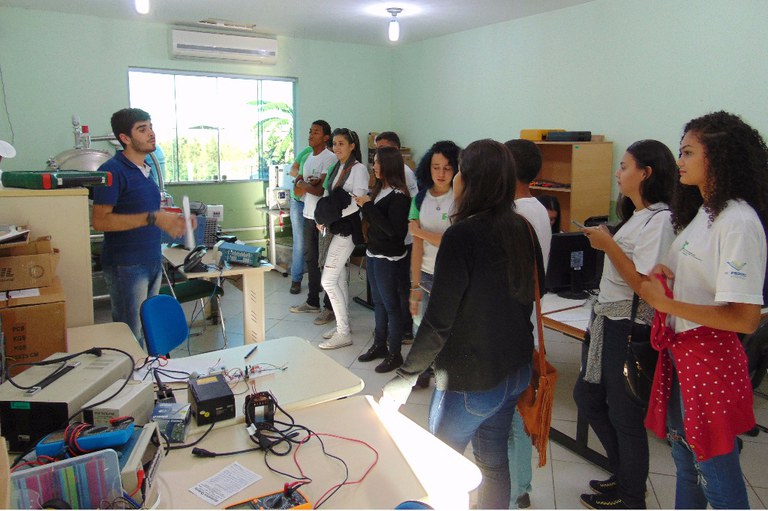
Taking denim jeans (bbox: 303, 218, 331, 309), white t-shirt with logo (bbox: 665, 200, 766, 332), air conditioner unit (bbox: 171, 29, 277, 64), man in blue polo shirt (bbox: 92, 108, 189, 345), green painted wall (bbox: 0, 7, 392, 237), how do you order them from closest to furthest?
white t-shirt with logo (bbox: 665, 200, 766, 332) < man in blue polo shirt (bbox: 92, 108, 189, 345) < denim jeans (bbox: 303, 218, 331, 309) < green painted wall (bbox: 0, 7, 392, 237) < air conditioner unit (bbox: 171, 29, 277, 64)

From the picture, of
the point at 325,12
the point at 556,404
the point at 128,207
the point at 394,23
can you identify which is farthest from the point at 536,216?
the point at 325,12

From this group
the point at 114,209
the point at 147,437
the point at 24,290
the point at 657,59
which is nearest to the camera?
the point at 147,437

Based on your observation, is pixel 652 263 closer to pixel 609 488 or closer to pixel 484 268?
pixel 484 268

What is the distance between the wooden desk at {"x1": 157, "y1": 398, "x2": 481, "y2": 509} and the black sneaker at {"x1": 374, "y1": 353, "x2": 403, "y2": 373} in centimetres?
206

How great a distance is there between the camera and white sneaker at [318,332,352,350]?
14.4ft

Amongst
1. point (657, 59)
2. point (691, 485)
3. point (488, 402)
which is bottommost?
point (691, 485)

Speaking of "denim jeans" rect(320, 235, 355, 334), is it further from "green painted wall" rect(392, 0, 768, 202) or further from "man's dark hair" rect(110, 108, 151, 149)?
"green painted wall" rect(392, 0, 768, 202)

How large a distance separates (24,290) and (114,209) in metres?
0.81

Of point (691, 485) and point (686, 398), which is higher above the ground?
point (686, 398)

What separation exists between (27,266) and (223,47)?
4783 mm

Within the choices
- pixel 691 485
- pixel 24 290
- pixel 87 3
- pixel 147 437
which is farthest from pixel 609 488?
pixel 87 3

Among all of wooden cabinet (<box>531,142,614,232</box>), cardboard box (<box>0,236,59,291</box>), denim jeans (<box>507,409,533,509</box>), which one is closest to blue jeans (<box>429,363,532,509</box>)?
denim jeans (<box>507,409,533,509</box>)

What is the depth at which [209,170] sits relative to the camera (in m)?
6.93

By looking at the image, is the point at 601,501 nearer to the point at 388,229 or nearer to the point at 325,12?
the point at 388,229
